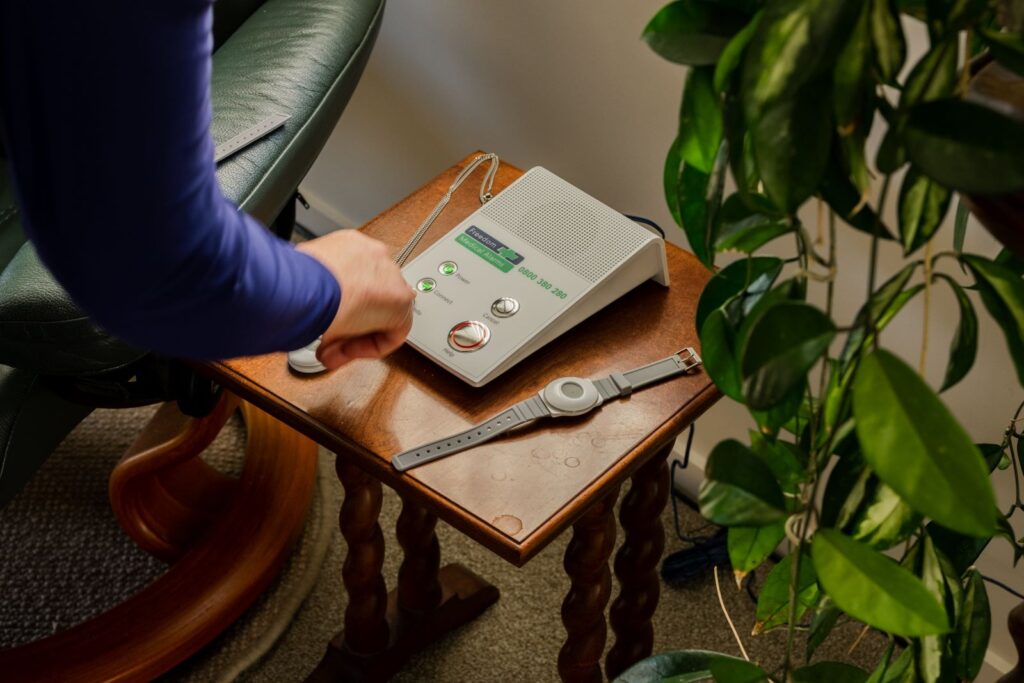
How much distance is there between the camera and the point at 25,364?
120 centimetres

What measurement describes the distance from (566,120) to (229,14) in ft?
1.58

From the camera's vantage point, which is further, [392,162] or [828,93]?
[392,162]

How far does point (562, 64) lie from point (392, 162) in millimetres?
481

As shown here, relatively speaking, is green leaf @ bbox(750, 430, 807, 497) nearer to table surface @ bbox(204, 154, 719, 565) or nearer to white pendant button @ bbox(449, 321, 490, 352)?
table surface @ bbox(204, 154, 719, 565)

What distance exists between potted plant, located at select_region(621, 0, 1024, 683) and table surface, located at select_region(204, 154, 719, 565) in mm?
288

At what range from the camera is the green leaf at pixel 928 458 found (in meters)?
0.56

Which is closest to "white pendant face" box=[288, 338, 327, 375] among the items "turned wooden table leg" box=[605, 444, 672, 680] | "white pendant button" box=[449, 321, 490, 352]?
"white pendant button" box=[449, 321, 490, 352]

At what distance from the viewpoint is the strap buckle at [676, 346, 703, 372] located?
1.20 m

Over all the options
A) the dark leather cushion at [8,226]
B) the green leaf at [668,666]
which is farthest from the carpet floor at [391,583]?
the green leaf at [668,666]

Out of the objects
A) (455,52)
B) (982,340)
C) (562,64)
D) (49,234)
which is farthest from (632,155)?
(49,234)

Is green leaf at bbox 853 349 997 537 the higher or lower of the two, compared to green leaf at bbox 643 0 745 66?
lower

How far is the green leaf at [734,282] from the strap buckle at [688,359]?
373mm

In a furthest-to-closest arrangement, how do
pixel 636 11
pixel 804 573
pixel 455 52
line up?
1. pixel 455 52
2. pixel 636 11
3. pixel 804 573

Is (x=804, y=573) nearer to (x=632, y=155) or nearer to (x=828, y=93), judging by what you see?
(x=828, y=93)
